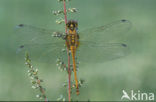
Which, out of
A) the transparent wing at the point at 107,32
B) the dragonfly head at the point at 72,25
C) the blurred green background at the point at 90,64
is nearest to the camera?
the dragonfly head at the point at 72,25

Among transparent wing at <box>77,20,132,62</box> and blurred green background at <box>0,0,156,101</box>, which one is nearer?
transparent wing at <box>77,20,132,62</box>

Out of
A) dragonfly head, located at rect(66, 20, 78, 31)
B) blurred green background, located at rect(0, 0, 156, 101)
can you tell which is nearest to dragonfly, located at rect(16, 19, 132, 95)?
dragonfly head, located at rect(66, 20, 78, 31)

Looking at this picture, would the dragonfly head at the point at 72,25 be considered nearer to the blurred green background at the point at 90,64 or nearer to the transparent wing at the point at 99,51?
the transparent wing at the point at 99,51

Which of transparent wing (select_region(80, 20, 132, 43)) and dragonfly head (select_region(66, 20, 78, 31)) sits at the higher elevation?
dragonfly head (select_region(66, 20, 78, 31))

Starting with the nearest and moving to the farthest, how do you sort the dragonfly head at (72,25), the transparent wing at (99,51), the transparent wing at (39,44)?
the dragonfly head at (72,25) → the transparent wing at (39,44) → the transparent wing at (99,51)

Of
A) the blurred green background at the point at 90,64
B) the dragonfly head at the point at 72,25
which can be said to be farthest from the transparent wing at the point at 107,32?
the blurred green background at the point at 90,64

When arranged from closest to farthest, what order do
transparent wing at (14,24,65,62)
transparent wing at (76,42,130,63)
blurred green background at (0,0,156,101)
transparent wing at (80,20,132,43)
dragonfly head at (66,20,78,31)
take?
dragonfly head at (66,20,78,31) → transparent wing at (14,24,65,62) → transparent wing at (76,42,130,63) → transparent wing at (80,20,132,43) → blurred green background at (0,0,156,101)

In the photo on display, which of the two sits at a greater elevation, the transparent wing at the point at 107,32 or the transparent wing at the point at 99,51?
the transparent wing at the point at 107,32

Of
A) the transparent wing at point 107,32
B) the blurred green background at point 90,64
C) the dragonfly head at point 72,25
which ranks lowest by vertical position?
the blurred green background at point 90,64

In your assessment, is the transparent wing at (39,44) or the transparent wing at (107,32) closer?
the transparent wing at (39,44)

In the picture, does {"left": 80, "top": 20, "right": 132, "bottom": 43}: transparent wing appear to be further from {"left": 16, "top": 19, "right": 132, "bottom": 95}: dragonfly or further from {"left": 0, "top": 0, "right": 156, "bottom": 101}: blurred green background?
{"left": 0, "top": 0, "right": 156, "bottom": 101}: blurred green background
